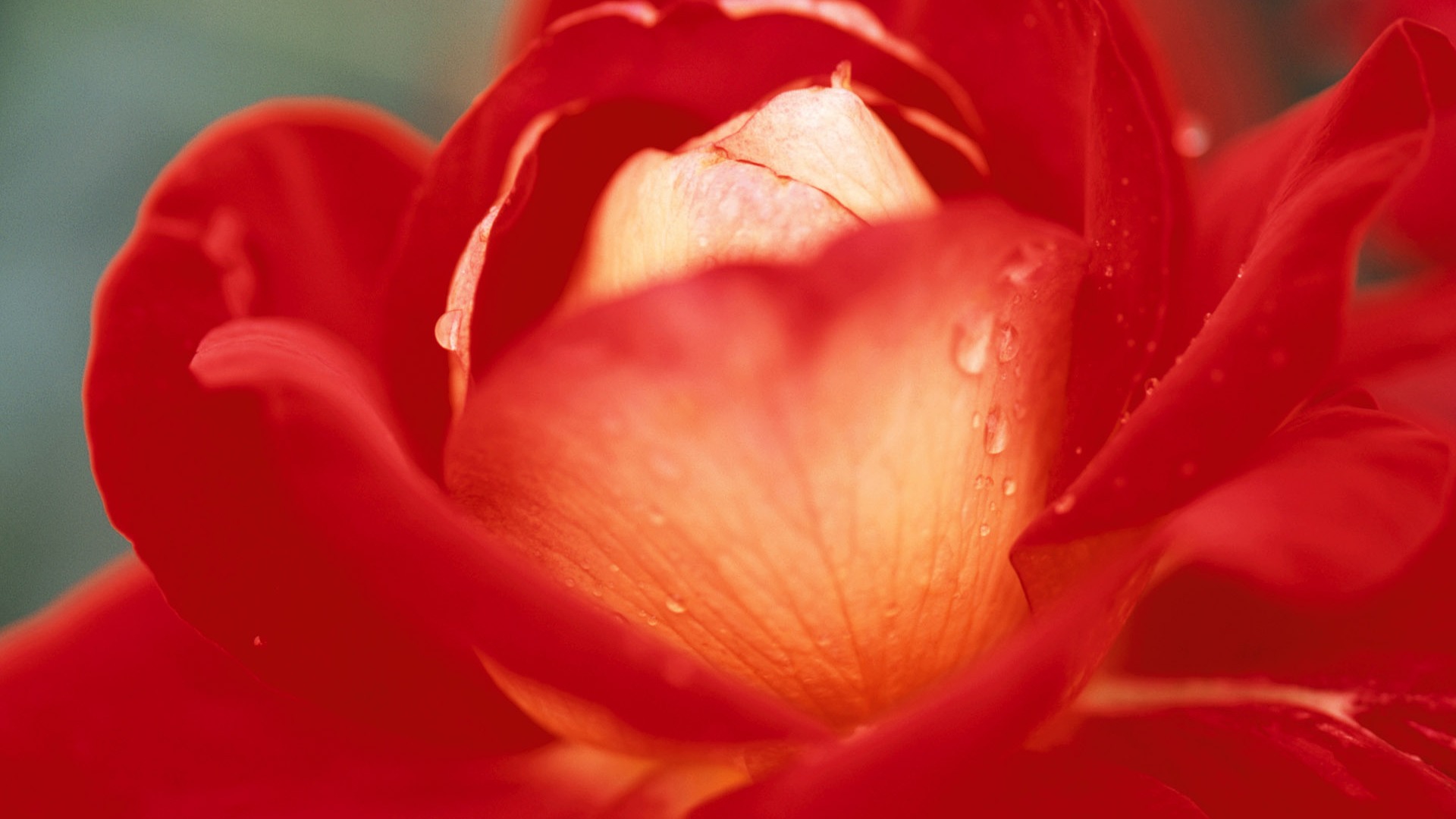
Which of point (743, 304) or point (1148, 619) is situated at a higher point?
point (743, 304)

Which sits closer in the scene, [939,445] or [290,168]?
[939,445]

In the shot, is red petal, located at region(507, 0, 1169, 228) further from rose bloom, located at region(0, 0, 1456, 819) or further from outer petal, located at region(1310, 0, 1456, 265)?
outer petal, located at region(1310, 0, 1456, 265)

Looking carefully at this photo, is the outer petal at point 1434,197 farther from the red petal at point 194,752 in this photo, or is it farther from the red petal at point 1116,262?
the red petal at point 194,752

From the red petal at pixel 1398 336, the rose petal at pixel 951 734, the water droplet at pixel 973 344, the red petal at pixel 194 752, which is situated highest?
the water droplet at pixel 973 344

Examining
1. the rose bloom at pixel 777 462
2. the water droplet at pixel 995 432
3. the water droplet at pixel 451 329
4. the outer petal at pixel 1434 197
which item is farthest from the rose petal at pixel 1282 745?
the outer petal at pixel 1434 197

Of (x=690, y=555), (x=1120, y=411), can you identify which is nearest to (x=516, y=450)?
(x=690, y=555)

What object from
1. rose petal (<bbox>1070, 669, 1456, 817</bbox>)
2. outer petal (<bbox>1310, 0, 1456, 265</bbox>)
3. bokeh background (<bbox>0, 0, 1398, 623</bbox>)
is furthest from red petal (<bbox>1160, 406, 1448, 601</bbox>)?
bokeh background (<bbox>0, 0, 1398, 623</bbox>)

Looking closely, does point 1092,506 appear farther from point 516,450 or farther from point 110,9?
point 110,9
